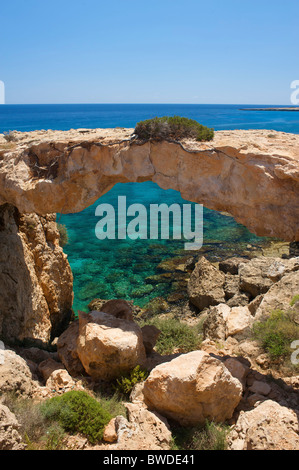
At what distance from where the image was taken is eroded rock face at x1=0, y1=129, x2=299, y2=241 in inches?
256

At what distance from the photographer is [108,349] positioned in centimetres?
672

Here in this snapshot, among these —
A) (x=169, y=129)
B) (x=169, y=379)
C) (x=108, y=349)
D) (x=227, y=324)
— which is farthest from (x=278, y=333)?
(x=169, y=129)

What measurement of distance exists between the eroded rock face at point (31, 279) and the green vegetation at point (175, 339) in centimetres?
355

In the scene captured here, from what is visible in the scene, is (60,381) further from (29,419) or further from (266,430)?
(266,430)

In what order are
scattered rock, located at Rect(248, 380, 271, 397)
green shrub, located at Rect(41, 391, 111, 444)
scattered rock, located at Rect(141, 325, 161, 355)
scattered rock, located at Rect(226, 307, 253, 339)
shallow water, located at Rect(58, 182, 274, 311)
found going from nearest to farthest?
green shrub, located at Rect(41, 391, 111, 444)
scattered rock, located at Rect(248, 380, 271, 397)
scattered rock, located at Rect(141, 325, 161, 355)
scattered rock, located at Rect(226, 307, 253, 339)
shallow water, located at Rect(58, 182, 274, 311)

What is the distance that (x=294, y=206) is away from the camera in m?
6.44

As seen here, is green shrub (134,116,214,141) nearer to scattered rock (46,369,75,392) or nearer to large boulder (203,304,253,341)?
large boulder (203,304,253,341)

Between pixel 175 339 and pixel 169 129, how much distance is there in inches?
215

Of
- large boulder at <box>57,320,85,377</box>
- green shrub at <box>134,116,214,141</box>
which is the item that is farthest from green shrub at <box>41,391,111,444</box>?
green shrub at <box>134,116,214,141</box>

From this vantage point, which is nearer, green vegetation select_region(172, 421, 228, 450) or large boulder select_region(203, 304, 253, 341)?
green vegetation select_region(172, 421, 228, 450)

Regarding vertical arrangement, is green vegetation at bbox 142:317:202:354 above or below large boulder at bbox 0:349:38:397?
below

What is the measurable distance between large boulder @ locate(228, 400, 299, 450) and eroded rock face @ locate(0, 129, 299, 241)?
10.2 ft

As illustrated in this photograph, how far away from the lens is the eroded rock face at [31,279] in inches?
362

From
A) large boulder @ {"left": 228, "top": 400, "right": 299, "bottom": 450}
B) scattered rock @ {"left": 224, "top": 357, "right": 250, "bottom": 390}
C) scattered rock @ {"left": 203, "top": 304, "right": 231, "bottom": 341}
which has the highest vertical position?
large boulder @ {"left": 228, "top": 400, "right": 299, "bottom": 450}
